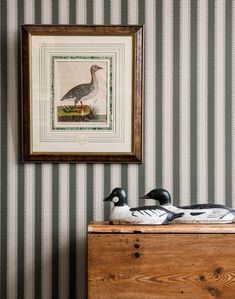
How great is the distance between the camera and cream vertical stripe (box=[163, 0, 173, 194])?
9.07ft

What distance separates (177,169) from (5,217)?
96 centimetres

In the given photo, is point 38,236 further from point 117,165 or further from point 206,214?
point 206,214

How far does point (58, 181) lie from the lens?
9.05 feet

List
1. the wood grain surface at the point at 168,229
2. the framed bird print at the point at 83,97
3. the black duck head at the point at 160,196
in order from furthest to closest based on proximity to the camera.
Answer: the framed bird print at the point at 83,97, the black duck head at the point at 160,196, the wood grain surface at the point at 168,229

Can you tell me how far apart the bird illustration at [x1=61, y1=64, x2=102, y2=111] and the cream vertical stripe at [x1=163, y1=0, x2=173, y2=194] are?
37 cm

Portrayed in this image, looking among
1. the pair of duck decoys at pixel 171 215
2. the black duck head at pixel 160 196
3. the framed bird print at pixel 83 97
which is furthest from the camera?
the framed bird print at pixel 83 97

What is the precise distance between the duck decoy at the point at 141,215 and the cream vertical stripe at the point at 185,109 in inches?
14.3

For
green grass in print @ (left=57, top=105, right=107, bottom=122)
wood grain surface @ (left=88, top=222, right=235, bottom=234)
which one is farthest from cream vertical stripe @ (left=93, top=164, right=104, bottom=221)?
wood grain surface @ (left=88, top=222, right=235, bottom=234)

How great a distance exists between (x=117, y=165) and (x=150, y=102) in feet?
1.25

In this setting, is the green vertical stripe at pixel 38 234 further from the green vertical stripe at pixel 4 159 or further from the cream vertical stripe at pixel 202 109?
the cream vertical stripe at pixel 202 109

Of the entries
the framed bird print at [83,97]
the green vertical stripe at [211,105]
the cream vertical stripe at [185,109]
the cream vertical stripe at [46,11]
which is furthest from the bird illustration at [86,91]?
the green vertical stripe at [211,105]

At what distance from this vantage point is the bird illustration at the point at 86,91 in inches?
108

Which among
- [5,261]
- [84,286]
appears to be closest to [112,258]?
[84,286]

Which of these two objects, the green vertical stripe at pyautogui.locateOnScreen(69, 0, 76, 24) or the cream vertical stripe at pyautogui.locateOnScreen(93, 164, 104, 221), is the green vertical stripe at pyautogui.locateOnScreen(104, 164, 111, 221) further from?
the green vertical stripe at pyautogui.locateOnScreen(69, 0, 76, 24)
